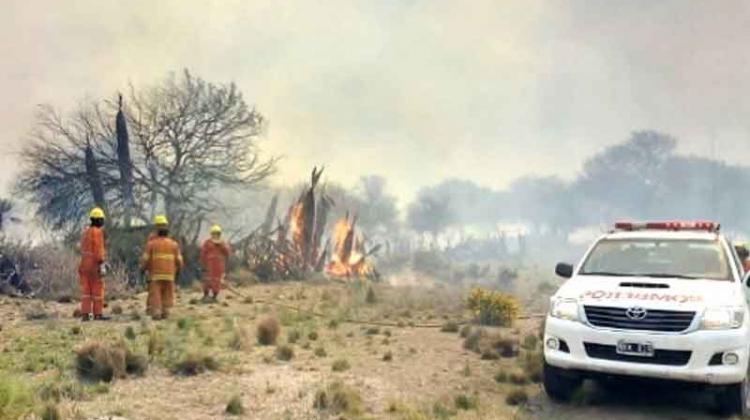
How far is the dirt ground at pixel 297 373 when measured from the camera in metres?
6.60

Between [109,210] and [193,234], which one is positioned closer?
[193,234]

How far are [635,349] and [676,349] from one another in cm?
35

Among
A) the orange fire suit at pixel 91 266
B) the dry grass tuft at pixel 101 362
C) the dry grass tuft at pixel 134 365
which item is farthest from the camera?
the orange fire suit at pixel 91 266

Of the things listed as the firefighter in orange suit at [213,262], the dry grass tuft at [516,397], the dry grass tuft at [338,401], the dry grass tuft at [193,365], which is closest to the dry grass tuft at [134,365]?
the dry grass tuft at [193,365]

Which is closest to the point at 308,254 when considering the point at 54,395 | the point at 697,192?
the point at 54,395

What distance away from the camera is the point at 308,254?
27.4 m

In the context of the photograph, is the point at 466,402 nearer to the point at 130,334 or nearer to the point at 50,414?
the point at 50,414

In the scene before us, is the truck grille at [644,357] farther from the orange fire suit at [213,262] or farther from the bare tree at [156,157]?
the bare tree at [156,157]

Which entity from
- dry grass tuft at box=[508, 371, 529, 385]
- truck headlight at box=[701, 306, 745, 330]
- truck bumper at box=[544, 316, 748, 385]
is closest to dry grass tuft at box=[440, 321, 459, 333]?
dry grass tuft at box=[508, 371, 529, 385]

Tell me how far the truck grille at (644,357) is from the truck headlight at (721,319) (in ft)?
1.07

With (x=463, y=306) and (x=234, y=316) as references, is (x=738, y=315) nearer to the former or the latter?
(x=234, y=316)

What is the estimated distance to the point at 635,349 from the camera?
6160 millimetres

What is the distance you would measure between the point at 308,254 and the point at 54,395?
816 inches

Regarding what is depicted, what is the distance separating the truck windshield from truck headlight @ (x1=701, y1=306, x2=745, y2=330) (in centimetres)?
86
